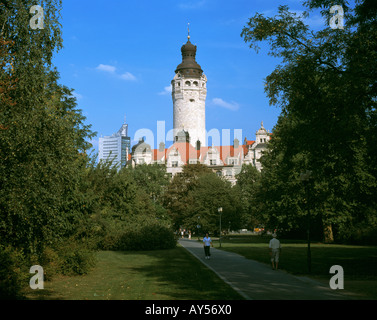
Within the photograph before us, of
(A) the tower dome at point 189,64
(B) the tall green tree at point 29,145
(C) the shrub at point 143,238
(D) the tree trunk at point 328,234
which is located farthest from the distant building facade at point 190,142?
(B) the tall green tree at point 29,145

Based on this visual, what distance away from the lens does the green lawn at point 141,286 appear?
1231 cm

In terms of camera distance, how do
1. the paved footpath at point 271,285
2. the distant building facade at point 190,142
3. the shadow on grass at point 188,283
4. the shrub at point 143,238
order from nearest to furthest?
1. the paved footpath at point 271,285
2. the shadow on grass at point 188,283
3. the shrub at point 143,238
4. the distant building facade at point 190,142

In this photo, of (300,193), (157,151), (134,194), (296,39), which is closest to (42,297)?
(296,39)

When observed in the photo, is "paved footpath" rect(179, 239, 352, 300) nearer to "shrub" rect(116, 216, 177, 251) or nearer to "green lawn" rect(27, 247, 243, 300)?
"green lawn" rect(27, 247, 243, 300)

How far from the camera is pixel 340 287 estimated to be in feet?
45.0

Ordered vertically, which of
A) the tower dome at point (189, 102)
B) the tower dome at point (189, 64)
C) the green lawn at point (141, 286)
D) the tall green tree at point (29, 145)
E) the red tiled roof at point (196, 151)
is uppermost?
the tower dome at point (189, 64)

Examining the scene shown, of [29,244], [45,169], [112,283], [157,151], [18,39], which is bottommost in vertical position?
[112,283]

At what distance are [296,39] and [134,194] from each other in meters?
21.9

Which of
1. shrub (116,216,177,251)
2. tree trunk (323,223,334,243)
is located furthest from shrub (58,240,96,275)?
tree trunk (323,223,334,243)

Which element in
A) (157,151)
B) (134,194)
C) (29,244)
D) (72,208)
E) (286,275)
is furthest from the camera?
(157,151)

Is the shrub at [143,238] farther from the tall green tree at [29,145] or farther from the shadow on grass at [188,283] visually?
the tall green tree at [29,145]

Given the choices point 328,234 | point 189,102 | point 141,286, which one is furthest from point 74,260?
point 189,102

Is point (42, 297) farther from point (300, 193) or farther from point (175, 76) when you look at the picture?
point (175, 76)

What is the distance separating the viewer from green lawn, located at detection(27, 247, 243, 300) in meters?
12.3
